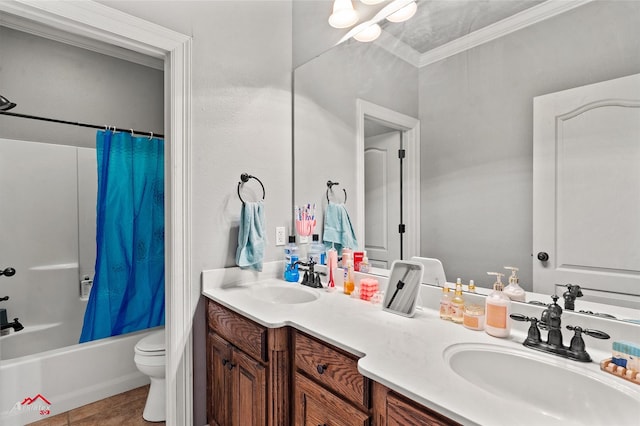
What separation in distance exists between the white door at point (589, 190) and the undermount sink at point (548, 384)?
0.29 metres

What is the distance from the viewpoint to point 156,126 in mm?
3014

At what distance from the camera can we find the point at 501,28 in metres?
1.20

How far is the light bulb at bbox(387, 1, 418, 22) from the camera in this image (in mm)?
1484

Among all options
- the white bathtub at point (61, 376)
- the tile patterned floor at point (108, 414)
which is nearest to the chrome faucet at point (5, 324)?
the white bathtub at point (61, 376)

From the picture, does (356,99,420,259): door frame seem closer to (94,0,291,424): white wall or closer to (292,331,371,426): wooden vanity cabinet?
(292,331,371,426): wooden vanity cabinet

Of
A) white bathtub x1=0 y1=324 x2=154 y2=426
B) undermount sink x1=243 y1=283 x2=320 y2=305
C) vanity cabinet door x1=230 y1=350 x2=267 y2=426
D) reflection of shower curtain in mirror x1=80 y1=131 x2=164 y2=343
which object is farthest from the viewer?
reflection of shower curtain in mirror x1=80 y1=131 x2=164 y2=343

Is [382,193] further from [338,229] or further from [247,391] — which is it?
[247,391]

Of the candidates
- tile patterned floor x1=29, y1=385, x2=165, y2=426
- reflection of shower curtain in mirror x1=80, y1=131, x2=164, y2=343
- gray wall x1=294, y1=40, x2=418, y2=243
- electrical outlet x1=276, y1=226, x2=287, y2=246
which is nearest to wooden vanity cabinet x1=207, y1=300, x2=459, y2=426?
electrical outlet x1=276, y1=226, x2=287, y2=246

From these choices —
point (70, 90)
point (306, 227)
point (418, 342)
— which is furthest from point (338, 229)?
point (70, 90)

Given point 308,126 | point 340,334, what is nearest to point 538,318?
point 340,334

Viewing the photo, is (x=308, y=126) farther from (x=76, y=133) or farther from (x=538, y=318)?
(x=76, y=133)

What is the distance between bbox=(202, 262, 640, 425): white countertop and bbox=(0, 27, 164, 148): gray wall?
6.87 ft

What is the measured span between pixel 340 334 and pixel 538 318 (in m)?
0.64

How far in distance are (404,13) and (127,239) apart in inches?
91.7
